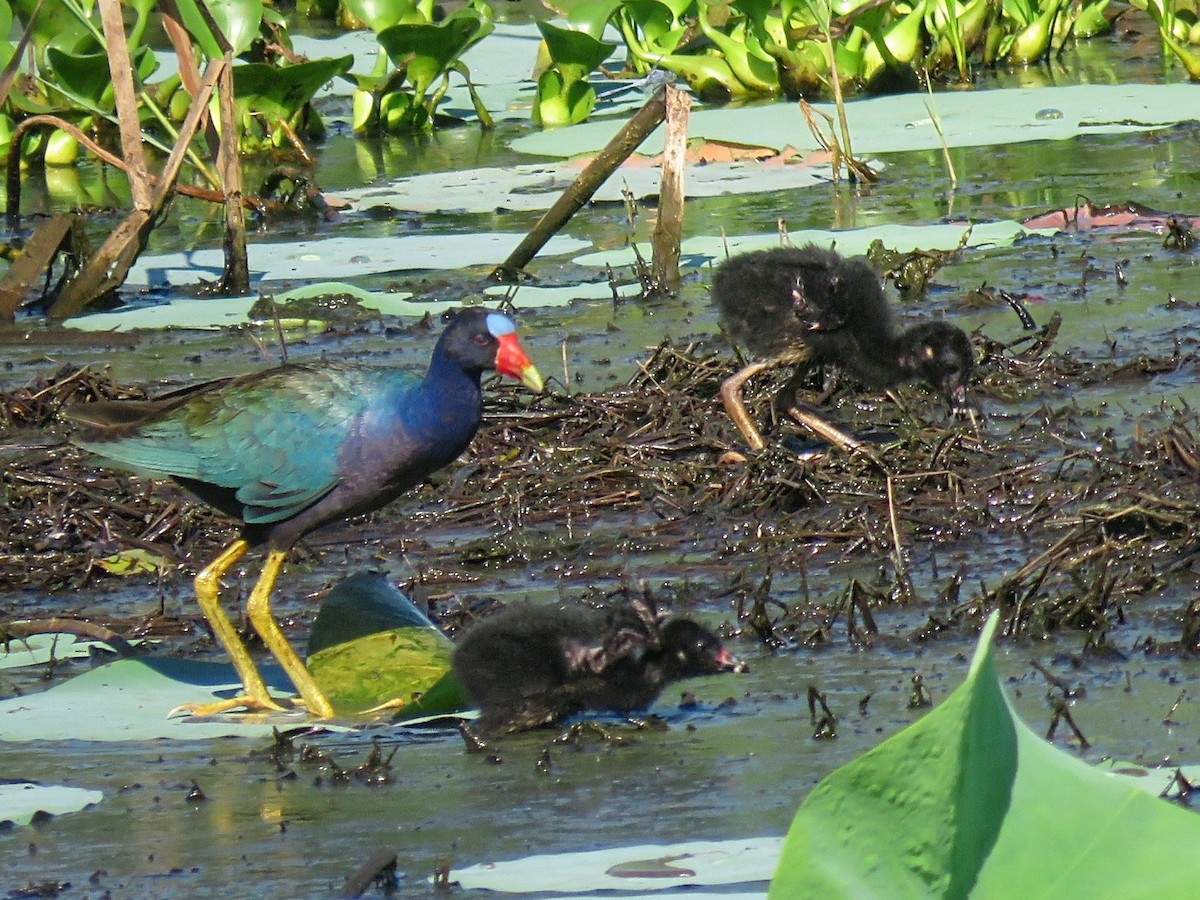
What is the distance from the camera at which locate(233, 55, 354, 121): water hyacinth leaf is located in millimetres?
11211

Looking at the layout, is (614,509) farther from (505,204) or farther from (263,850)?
(505,204)

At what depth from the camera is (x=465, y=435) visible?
15.7 ft

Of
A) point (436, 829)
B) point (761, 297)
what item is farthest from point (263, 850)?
point (761, 297)

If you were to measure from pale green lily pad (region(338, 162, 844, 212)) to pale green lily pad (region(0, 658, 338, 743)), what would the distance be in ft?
19.7

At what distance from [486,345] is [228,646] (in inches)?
38.8

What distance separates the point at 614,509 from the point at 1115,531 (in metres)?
1.55

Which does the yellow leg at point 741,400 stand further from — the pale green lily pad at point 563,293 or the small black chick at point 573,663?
the small black chick at point 573,663

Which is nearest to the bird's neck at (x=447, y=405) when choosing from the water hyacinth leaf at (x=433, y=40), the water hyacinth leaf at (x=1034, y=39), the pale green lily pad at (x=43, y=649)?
the pale green lily pad at (x=43, y=649)

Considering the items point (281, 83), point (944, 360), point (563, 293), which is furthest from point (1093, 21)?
point (944, 360)

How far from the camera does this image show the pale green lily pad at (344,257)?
928cm

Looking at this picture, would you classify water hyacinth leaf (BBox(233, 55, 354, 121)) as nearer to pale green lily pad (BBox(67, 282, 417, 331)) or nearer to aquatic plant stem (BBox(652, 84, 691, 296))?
pale green lily pad (BBox(67, 282, 417, 331))

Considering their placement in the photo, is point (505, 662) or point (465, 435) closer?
point (505, 662)

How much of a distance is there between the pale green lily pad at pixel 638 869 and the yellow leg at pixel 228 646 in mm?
1339

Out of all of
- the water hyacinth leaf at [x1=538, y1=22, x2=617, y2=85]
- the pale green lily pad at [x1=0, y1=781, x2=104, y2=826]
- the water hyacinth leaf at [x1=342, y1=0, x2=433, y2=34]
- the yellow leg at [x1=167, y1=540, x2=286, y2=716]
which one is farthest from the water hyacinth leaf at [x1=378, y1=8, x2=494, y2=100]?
the pale green lily pad at [x1=0, y1=781, x2=104, y2=826]
